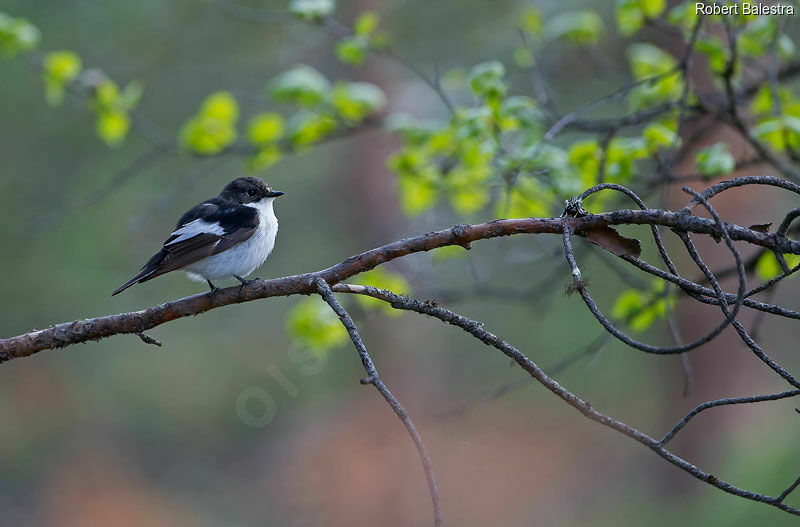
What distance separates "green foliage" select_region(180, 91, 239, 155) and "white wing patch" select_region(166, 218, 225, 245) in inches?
23.6

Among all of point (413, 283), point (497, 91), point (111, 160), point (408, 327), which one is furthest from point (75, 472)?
point (497, 91)

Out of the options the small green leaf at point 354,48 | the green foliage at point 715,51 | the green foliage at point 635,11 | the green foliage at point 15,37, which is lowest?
the green foliage at point 15,37

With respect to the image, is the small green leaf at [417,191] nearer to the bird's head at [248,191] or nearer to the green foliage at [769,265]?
the bird's head at [248,191]

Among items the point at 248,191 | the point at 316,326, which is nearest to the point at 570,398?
the point at 316,326

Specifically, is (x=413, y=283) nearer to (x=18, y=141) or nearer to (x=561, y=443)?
(x=18, y=141)

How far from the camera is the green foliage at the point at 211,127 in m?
4.45

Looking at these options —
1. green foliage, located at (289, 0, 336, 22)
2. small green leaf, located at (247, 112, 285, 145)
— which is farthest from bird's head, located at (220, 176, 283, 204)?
green foliage, located at (289, 0, 336, 22)

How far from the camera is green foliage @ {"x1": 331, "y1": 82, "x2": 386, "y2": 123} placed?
175 inches

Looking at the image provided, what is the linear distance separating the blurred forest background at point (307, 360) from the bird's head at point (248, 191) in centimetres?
137

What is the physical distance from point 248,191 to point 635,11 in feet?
7.73

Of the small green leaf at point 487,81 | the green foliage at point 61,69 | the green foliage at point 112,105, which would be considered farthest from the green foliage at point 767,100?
the green foliage at point 61,69

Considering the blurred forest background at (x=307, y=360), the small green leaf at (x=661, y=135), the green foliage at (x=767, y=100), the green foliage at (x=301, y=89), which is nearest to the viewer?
the small green leaf at (x=661, y=135)

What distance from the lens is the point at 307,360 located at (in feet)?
23.6

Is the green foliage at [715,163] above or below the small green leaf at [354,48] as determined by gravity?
below
